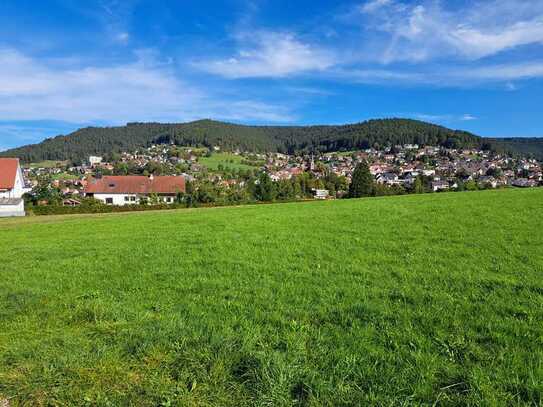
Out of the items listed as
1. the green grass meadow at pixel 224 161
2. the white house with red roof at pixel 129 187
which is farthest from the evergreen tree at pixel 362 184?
the green grass meadow at pixel 224 161

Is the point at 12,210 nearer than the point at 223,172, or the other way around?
the point at 12,210

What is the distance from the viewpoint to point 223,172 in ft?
417

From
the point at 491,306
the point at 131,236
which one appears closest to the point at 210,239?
the point at 131,236

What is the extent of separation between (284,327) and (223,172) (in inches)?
4904

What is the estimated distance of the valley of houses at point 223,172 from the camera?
74.8 meters

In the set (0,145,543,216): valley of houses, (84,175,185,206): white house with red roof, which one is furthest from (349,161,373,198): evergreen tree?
(84,175,185,206): white house with red roof

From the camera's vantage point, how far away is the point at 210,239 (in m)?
11.0

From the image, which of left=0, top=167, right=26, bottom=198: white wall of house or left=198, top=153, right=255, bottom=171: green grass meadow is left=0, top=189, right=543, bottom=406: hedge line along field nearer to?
left=0, top=167, right=26, bottom=198: white wall of house

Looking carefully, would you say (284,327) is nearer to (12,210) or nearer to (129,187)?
(12,210)

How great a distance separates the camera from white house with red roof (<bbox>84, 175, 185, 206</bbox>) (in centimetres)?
7675

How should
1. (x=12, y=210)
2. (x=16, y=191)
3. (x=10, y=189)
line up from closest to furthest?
(x=12, y=210), (x=10, y=189), (x=16, y=191)

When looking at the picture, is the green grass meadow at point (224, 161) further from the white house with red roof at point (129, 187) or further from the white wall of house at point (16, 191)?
the white wall of house at point (16, 191)

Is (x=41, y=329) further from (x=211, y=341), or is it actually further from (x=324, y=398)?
(x=324, y=398)

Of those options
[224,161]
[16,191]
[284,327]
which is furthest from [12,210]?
[224,161]
